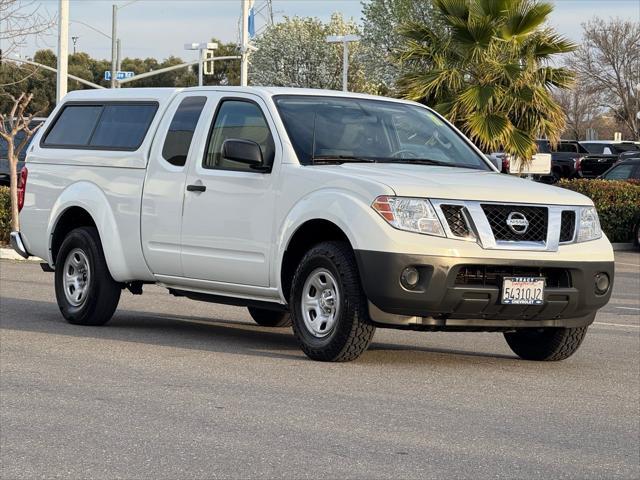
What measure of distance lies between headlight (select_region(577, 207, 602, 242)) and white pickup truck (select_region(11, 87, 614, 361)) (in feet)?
0.08

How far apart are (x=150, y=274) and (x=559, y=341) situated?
10.8 ft

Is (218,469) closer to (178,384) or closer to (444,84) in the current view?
(178,384)

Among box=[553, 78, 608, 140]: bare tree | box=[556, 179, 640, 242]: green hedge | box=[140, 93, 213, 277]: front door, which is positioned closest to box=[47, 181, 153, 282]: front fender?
box=[140, 93, 213, 277]: front door

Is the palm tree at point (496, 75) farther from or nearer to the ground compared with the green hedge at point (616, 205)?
farther from the ground

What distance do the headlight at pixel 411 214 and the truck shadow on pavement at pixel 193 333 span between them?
119 centimetres

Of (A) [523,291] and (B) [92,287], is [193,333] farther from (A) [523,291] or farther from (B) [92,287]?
(A) [523,291]

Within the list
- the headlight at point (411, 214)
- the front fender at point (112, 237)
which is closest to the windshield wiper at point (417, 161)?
the headlight at point (411, 214)

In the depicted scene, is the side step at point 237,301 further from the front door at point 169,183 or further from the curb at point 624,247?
the curb at point 624,247

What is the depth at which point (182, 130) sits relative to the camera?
1131 cm

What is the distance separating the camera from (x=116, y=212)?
11.7 metres

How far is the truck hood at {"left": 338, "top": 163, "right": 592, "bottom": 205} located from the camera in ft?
30.8

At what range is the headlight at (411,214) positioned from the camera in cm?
933

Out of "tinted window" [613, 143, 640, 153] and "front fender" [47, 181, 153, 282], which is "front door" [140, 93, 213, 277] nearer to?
"front fender" [47, 181, 153, 282]

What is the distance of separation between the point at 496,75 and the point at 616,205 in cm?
344
